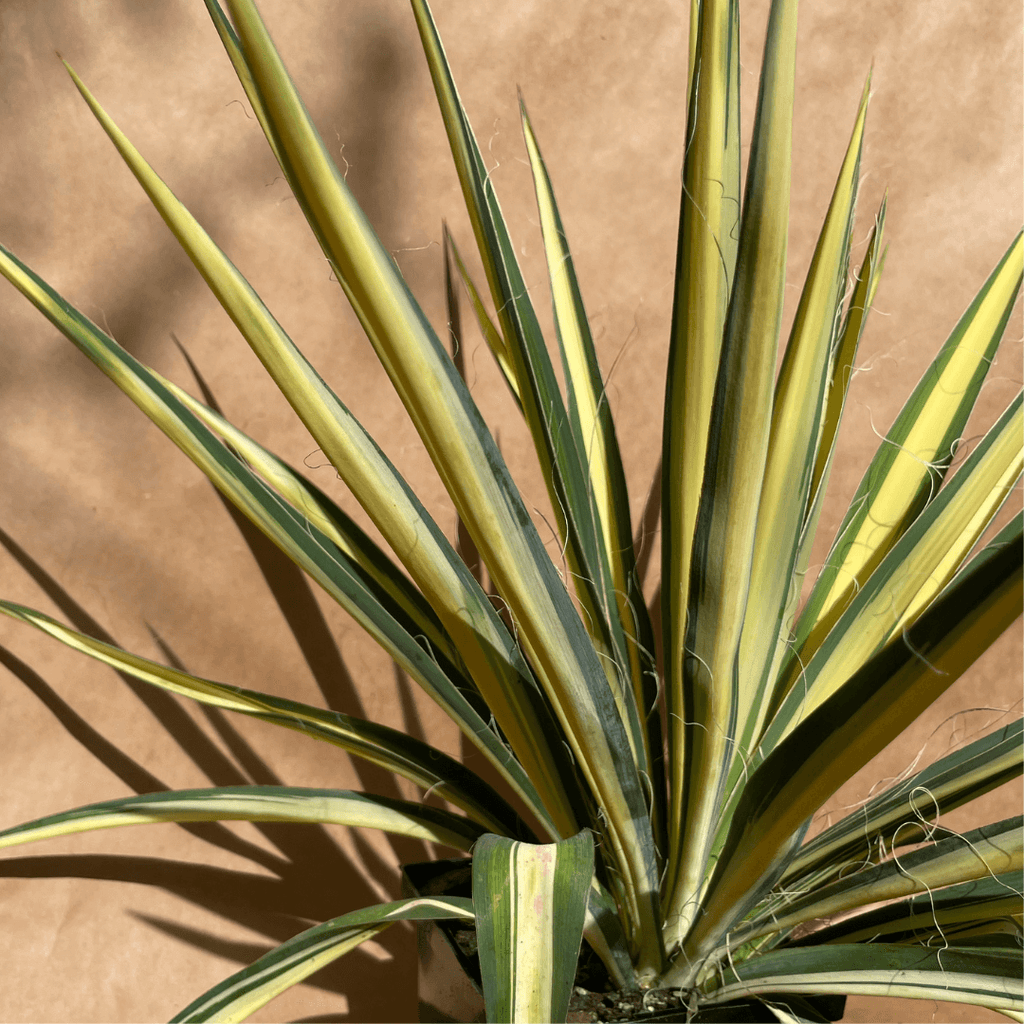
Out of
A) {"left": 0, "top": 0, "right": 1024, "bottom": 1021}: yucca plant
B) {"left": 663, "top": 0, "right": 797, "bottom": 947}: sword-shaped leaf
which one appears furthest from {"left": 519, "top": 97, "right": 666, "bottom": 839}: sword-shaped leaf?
{"left": 663, "top": 0, "right": 797, "bottom": 947}: sword-shaped leaf

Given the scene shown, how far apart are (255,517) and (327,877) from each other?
51 centimetres

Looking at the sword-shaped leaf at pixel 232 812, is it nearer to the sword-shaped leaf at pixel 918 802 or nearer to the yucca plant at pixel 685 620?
the yucca plant at pixel 685 620

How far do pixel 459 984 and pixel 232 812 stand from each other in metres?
0.19

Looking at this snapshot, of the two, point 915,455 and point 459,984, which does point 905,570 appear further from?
point 459,984

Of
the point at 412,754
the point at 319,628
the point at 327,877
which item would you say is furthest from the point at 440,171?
the point at 327,877


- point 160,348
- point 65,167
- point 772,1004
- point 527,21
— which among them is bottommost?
point 772,1004

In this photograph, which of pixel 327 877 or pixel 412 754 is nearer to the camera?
pixel 412 754

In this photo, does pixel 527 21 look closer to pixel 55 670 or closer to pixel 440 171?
pixel 440 171

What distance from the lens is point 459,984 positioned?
58 centimetres

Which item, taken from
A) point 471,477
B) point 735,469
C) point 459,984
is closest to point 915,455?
point 735,469

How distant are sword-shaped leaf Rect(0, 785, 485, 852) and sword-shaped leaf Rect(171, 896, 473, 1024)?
0.09m

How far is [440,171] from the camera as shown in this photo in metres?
0.94

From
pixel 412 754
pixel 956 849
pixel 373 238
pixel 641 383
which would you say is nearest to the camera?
pixel 373 238

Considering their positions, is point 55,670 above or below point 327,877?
above
